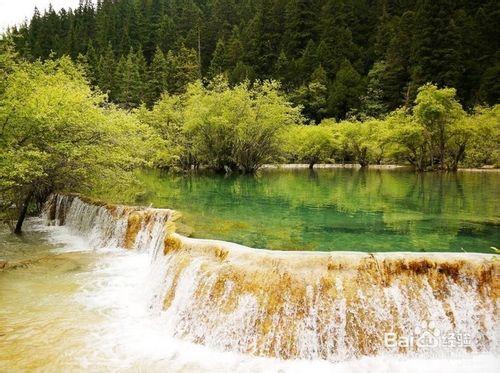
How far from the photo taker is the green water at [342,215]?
12.0 metres

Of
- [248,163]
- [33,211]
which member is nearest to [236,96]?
[248,163]

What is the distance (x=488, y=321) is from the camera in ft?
24.8

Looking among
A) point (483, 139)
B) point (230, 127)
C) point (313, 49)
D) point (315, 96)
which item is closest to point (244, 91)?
point (230, 127)

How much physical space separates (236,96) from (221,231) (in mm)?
23001

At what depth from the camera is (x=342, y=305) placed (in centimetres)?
→ 773

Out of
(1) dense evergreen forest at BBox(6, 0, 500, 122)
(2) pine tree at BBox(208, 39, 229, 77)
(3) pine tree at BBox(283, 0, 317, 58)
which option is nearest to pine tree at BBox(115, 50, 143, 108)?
(1) dense evergreen forest at BBox(6, 0, 500, 122)

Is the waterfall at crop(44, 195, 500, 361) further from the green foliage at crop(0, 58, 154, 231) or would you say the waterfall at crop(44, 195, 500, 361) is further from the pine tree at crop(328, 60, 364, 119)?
the pine tree at crop(328, 60, 364, 119)

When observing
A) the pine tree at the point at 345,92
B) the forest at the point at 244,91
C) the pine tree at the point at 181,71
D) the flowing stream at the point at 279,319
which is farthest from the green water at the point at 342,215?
the pine tree at the point at 181,71

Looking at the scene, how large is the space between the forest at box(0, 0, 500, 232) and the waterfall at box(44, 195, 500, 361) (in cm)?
693

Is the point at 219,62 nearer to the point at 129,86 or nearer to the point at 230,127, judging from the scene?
the point at 129,86

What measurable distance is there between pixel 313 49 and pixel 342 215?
59.9 metres

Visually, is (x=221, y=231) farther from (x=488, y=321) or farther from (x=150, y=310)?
(x=488, y=321)

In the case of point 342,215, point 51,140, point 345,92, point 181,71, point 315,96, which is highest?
point 181,71

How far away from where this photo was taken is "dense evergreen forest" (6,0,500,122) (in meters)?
57.3
